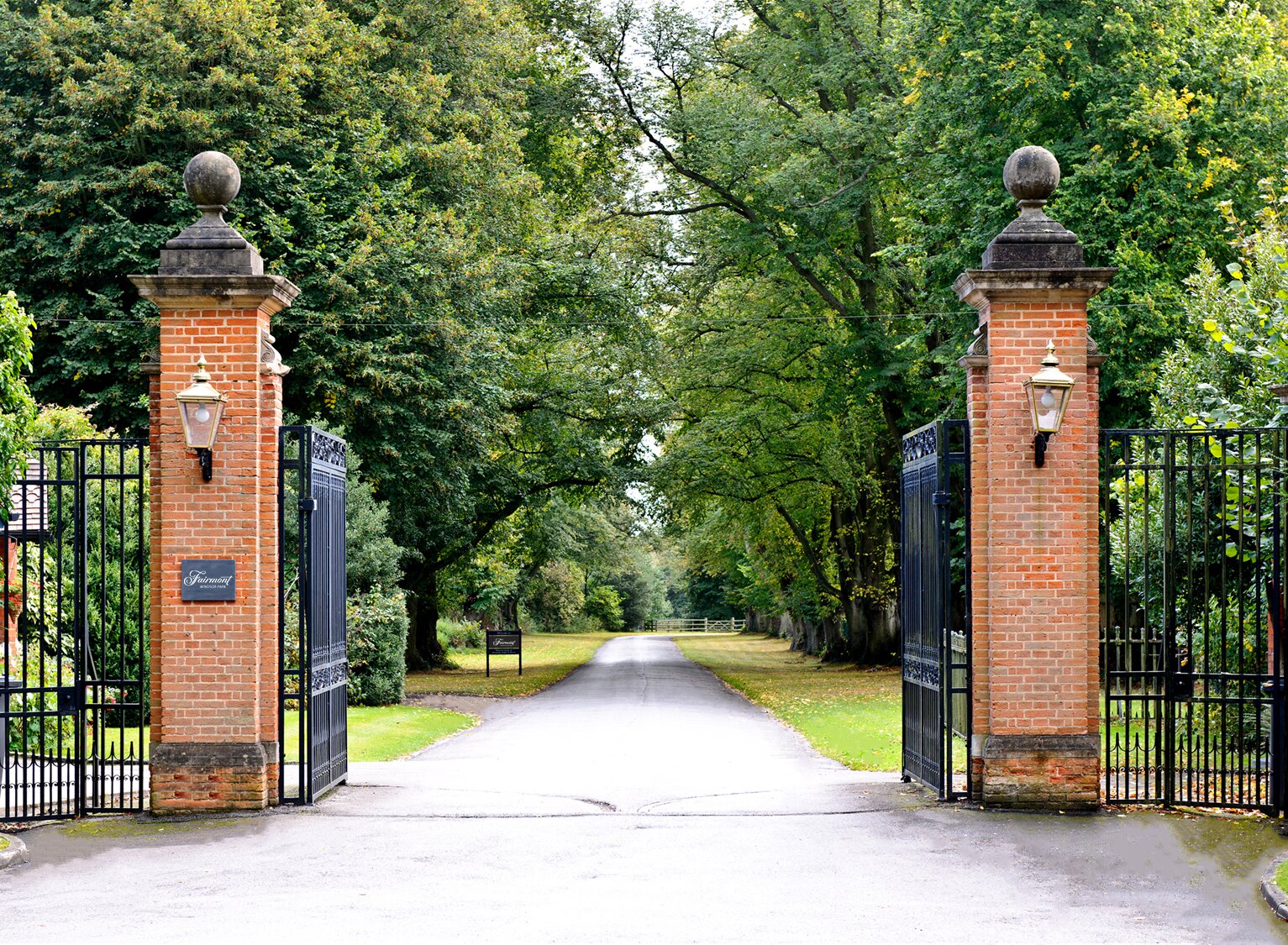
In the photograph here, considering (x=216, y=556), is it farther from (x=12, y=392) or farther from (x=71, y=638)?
(x=71, y=638)

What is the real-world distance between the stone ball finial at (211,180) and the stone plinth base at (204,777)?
4.22m

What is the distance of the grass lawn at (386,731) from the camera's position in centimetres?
1634

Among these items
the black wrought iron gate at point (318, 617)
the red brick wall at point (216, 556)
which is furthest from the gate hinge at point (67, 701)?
the black wrought iron gate at point (318, 617)

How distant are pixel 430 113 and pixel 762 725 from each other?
14385 mm

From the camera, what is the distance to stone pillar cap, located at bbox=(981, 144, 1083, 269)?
A: 970cm

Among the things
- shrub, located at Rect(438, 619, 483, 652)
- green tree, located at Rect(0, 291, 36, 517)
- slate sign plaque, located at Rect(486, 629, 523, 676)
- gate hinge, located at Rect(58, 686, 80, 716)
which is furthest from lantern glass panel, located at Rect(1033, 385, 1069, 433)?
shrub, located at Rect(438, 619, 483, 652)

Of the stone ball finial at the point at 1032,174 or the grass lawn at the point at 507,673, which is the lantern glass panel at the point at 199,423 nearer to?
the stone ball finial at the point at 1032,174

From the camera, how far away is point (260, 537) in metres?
9.81

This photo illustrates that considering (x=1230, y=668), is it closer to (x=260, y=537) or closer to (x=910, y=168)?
(x=260, y=537)

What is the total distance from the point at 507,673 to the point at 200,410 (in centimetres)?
Answer: 2833

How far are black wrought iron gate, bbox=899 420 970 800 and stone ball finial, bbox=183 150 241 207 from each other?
19.4ft

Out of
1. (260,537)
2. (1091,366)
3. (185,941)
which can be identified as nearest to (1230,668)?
(1091,366)

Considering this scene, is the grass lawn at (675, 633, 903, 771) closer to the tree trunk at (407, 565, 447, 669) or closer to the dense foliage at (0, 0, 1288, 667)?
the dense foliage at (0, 0, 1288, 667)

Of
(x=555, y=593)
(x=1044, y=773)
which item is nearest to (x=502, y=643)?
(x=1044, y=773)
